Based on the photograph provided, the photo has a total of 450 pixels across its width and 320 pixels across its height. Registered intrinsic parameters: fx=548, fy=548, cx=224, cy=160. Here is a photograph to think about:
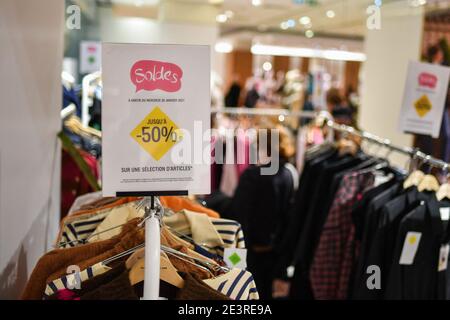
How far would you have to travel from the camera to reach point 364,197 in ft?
6.99

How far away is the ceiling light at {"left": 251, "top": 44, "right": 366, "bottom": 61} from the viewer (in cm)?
1304

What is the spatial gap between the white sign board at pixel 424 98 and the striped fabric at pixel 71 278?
1636mm

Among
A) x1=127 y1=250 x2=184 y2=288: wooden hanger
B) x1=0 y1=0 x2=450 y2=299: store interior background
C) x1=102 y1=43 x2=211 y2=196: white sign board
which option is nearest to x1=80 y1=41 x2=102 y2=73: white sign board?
x1=0 y1=0 x2=450 y2=299: store interior background

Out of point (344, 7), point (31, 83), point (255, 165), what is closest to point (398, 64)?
point (344, 7)

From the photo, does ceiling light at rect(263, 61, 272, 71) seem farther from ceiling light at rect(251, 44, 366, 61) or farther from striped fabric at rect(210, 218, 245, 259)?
striped fabric at rect(210, 218, 245, 259)

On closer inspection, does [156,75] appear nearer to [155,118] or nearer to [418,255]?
[155,118]

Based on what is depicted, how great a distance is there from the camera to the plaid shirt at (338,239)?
2.31 m

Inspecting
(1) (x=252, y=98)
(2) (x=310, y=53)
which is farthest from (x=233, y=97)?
(2) (x=310, y=53)

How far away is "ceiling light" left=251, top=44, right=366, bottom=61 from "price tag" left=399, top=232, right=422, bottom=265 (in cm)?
1132

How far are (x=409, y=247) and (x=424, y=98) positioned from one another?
0.72 meters

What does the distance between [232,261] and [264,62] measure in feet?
48.1

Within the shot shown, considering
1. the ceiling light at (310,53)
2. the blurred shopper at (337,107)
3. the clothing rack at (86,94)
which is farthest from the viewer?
the ceiling light at (310,53)

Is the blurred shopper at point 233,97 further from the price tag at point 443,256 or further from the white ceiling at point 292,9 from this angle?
the price tag at point 443,256

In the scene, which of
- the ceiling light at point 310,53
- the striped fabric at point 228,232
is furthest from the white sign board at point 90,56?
the ceiling light at point 310,53
